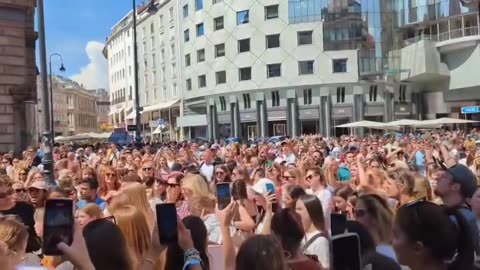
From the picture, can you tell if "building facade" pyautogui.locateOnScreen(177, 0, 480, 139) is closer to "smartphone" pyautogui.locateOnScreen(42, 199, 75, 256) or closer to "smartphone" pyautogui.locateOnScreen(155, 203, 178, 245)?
"smartphone" pyautogui.locateOnScreen(155, 203, 178, 245)

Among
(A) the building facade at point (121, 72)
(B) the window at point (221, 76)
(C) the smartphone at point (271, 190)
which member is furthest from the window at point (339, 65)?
(C) the smartphone at point (271, 190)

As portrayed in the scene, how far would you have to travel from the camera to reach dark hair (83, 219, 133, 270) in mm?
3619

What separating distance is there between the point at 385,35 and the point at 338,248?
61.6 metres

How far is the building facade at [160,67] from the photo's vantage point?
74812mm

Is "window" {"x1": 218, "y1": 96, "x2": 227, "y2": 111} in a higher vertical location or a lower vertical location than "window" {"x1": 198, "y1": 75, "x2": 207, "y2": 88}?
lower

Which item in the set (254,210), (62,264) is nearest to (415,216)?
(62,264)

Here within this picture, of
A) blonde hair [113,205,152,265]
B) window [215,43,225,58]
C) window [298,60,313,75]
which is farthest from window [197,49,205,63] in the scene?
blonde hair [113,205,152,265]

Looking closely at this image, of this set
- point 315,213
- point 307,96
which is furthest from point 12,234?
point 307,96

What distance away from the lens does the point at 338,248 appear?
299 cm

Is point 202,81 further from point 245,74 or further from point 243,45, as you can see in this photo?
point 243,45

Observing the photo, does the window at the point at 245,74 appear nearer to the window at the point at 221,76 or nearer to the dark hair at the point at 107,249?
the window at the point at 221,76

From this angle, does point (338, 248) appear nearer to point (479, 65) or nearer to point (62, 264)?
point (62, 264)

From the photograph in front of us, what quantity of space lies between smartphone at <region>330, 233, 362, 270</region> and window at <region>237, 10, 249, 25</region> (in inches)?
2432

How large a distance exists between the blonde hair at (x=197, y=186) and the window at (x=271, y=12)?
56955mm
